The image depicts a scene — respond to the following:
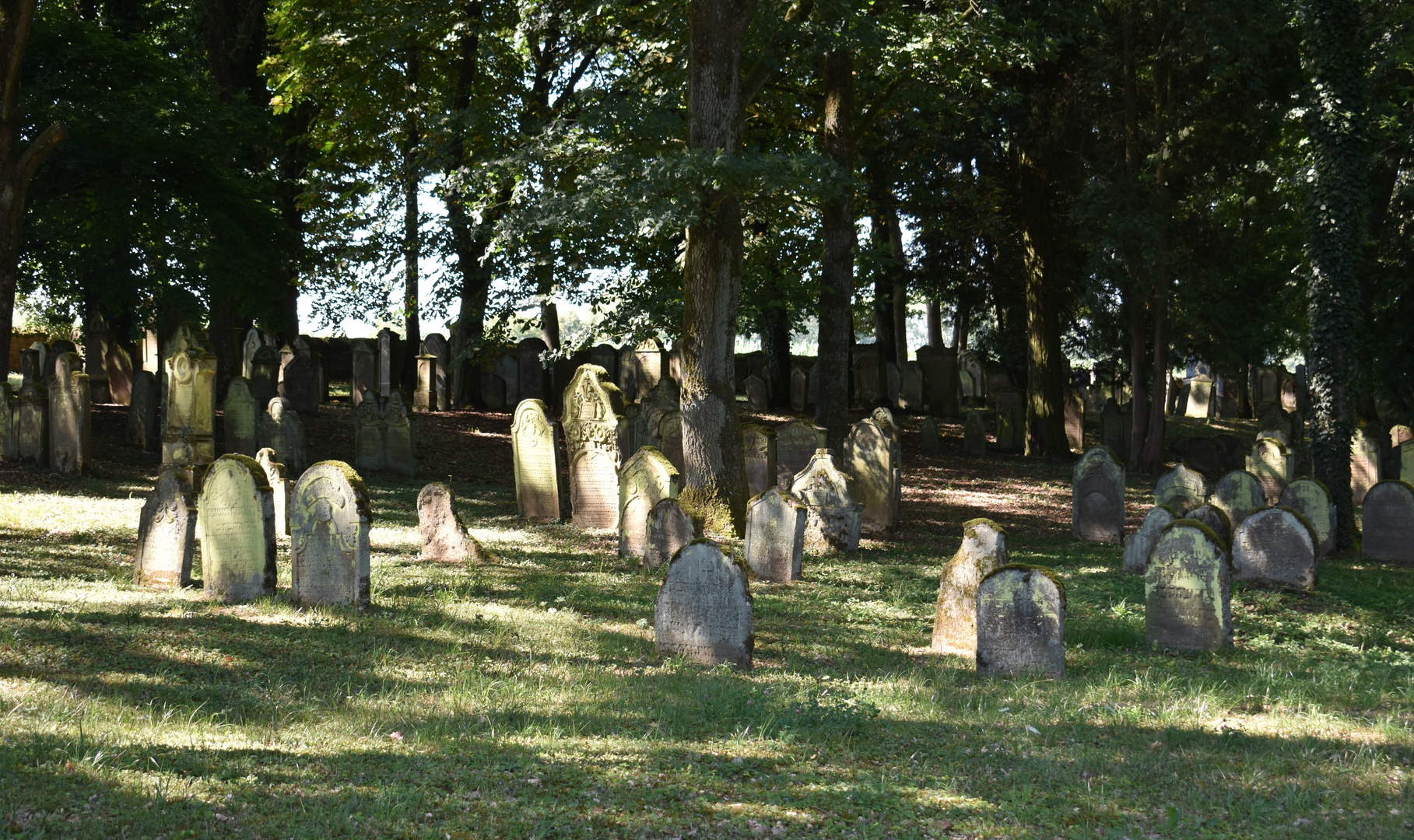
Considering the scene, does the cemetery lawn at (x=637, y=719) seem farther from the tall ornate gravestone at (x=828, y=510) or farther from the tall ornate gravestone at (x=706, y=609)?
the tall ornate gravestone at (x=828, y=510)

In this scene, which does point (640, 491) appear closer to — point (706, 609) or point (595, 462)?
point (595, 462)

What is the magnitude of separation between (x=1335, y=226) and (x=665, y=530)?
8648 mm

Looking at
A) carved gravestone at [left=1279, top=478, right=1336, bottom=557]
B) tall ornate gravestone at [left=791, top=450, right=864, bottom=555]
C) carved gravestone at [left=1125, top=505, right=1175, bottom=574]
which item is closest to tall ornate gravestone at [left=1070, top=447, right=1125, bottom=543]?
carved gravestone at [left=1279, top=478, right=1336, bottom=557]

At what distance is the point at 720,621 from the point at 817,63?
38.7 feet

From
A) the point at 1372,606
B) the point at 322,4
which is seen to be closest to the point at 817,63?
the point at 322,4

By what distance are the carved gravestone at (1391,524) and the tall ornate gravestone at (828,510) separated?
605 cm

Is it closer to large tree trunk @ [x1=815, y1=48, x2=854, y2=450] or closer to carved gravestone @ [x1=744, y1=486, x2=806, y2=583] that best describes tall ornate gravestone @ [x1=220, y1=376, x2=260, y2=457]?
large tree trunk @ [x1=815, y1=48, x2=854, y2=450]

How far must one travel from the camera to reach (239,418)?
16.1 meters

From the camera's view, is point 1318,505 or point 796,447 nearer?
point 1318,505

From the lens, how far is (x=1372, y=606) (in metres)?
9.78

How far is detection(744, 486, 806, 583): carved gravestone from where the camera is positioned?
10.5m

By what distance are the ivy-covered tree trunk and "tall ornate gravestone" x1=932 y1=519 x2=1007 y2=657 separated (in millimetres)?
7280

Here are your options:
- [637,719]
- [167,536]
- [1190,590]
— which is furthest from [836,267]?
[637,719]

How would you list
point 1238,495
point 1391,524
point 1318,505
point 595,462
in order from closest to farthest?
point 1318,505, point 1391,524, point 1238,495, point 595,462
